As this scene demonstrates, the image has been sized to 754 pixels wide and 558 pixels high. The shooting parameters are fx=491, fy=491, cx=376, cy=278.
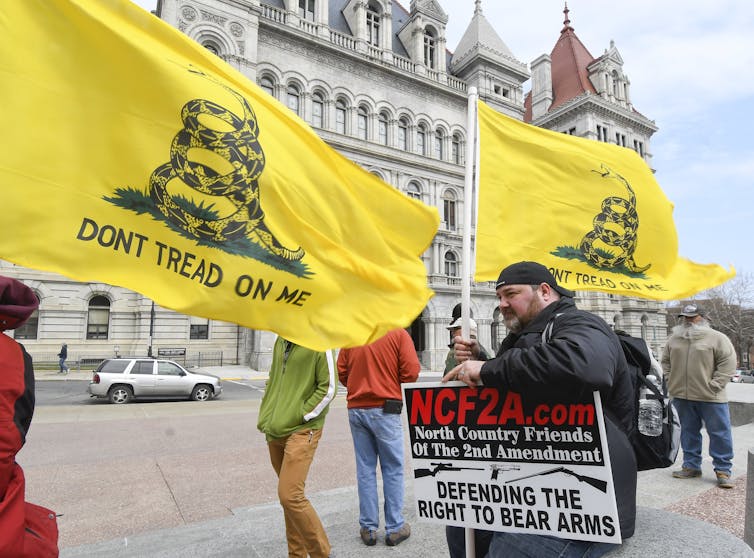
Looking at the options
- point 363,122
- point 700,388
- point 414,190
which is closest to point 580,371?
point 700,388

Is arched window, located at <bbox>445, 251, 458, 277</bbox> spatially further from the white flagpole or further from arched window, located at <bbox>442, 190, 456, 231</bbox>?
the white flagpole

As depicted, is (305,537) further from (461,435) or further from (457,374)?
(457,374)

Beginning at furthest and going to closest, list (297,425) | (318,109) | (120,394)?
1. (318,109)
2. (120,394)
3. (297,425)

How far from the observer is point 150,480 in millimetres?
6289

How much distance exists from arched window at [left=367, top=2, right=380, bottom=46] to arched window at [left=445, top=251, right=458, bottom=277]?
54.2ft

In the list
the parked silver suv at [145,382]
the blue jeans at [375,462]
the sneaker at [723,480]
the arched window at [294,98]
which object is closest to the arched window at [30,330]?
the parked silver suv at [145,382]

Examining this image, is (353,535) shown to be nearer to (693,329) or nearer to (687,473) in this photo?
(687,473)

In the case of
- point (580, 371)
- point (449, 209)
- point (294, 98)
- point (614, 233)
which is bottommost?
point (580, 371)

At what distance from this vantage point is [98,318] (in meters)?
27.4

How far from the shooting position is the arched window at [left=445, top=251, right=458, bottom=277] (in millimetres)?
37812

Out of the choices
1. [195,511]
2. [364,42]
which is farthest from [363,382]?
[364,42]

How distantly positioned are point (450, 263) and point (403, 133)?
1043cm

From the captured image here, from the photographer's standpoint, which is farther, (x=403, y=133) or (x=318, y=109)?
(x=403, y=133)

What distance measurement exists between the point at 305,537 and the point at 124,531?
221cm
